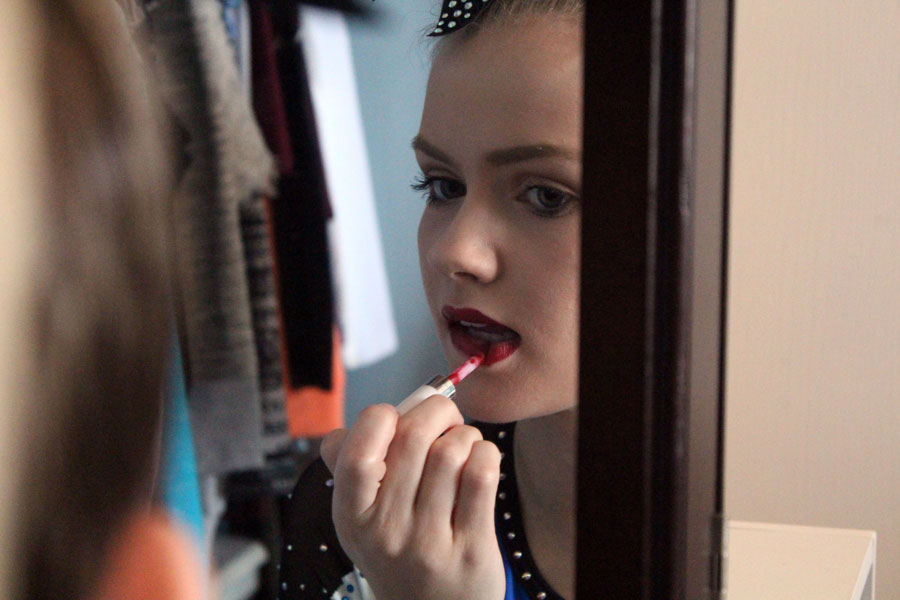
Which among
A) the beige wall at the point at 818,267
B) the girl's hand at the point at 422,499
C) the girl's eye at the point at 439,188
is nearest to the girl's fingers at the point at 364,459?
the girl's hand at the point at 422,499

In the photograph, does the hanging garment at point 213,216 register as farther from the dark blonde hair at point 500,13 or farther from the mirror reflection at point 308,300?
the dark blonde hair at point 500,13

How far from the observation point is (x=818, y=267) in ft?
2.76

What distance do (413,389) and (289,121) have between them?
15cm

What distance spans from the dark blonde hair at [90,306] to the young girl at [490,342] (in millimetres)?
151

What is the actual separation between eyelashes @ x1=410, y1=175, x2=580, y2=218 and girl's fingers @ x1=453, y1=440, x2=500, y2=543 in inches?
4.5

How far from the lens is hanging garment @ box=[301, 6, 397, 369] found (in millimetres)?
390

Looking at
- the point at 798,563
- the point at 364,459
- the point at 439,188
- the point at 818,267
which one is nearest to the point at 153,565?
the point at 364,459

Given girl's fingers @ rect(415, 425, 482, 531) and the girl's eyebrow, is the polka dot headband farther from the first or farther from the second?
girl's fingers @ rect(415, 425, 482, 531)

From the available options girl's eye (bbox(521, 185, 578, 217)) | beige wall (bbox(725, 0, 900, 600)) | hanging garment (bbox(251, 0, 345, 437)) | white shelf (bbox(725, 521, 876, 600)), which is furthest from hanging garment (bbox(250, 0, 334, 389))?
beige wall (bbox(725, 0, 900, 600))

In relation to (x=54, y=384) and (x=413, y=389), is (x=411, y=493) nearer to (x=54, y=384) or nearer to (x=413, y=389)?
(x=413, y=389)

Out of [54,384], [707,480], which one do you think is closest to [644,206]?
[707,480]

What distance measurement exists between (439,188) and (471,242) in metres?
0.03

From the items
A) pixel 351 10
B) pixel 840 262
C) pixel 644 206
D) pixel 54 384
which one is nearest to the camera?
pixel 644 206

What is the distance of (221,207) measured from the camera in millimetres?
435
